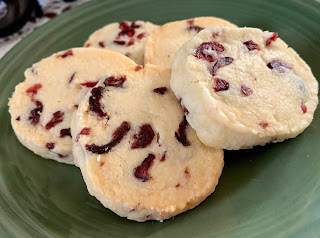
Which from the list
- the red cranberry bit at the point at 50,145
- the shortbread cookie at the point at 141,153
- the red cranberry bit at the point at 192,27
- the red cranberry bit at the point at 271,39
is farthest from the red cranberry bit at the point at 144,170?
the red cranberry bit at the point at 192,27

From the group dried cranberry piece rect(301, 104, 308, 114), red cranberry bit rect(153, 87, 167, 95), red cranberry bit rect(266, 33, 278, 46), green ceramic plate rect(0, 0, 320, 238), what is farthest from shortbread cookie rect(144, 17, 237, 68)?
dried cranberry piece rect(301, 104, 308, 114)

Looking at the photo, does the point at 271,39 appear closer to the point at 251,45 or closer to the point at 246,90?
the point at 251,45

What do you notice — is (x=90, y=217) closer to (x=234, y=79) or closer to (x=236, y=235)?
(x=236, y=235)

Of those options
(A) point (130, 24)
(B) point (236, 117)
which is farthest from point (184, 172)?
(A) point (130, 24)

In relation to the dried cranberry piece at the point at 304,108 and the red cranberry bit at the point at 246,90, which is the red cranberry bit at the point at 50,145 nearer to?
the red cranberry bit at the point at 246,90

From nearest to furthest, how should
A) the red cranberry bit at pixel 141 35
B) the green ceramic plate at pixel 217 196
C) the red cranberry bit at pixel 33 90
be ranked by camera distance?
1. the green ceramic plate at pixel 217 196
2. the red cranberry bit at pixel 33 90
3. the red cranberry bit at pixel 141 35

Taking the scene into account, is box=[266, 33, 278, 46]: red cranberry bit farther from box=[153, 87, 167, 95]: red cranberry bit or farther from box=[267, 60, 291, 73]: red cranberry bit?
box=[153, 87, 167, 95]: red cranberry bit
